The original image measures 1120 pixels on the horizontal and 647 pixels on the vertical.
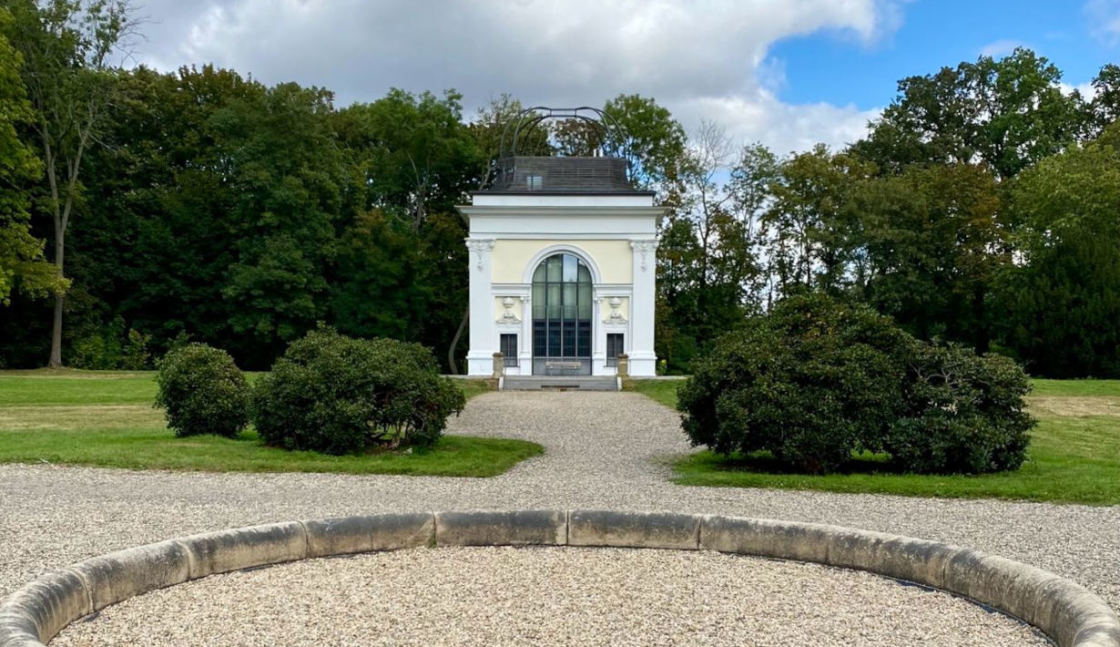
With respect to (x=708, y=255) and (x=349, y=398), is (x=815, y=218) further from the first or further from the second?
(x=349, y=398)

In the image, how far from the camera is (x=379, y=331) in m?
40.5

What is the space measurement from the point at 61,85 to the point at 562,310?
19.5 meters

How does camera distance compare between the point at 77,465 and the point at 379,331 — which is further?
the point at 379,331

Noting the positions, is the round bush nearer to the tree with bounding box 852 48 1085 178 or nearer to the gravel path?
the gravel path

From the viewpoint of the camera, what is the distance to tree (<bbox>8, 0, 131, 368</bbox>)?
34875 millimetres

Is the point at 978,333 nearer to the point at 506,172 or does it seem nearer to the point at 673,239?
the point at 673,239

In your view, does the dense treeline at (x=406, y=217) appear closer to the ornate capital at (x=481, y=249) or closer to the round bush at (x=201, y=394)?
the ornate capital at (x=481, y=249)

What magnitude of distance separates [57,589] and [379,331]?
35.1 meters

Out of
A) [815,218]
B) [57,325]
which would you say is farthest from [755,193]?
[57,325]

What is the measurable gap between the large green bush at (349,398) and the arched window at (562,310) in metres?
22.0

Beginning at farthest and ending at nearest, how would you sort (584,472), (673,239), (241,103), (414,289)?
(673,239), (414,289), (241,103), (584,472)

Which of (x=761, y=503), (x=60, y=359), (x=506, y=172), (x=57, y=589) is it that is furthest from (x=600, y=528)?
(x=60, y=359)

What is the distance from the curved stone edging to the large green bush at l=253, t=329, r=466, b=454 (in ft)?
17.1

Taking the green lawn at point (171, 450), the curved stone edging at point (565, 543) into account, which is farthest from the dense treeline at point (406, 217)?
the curved stone edging at point (565, 543)
